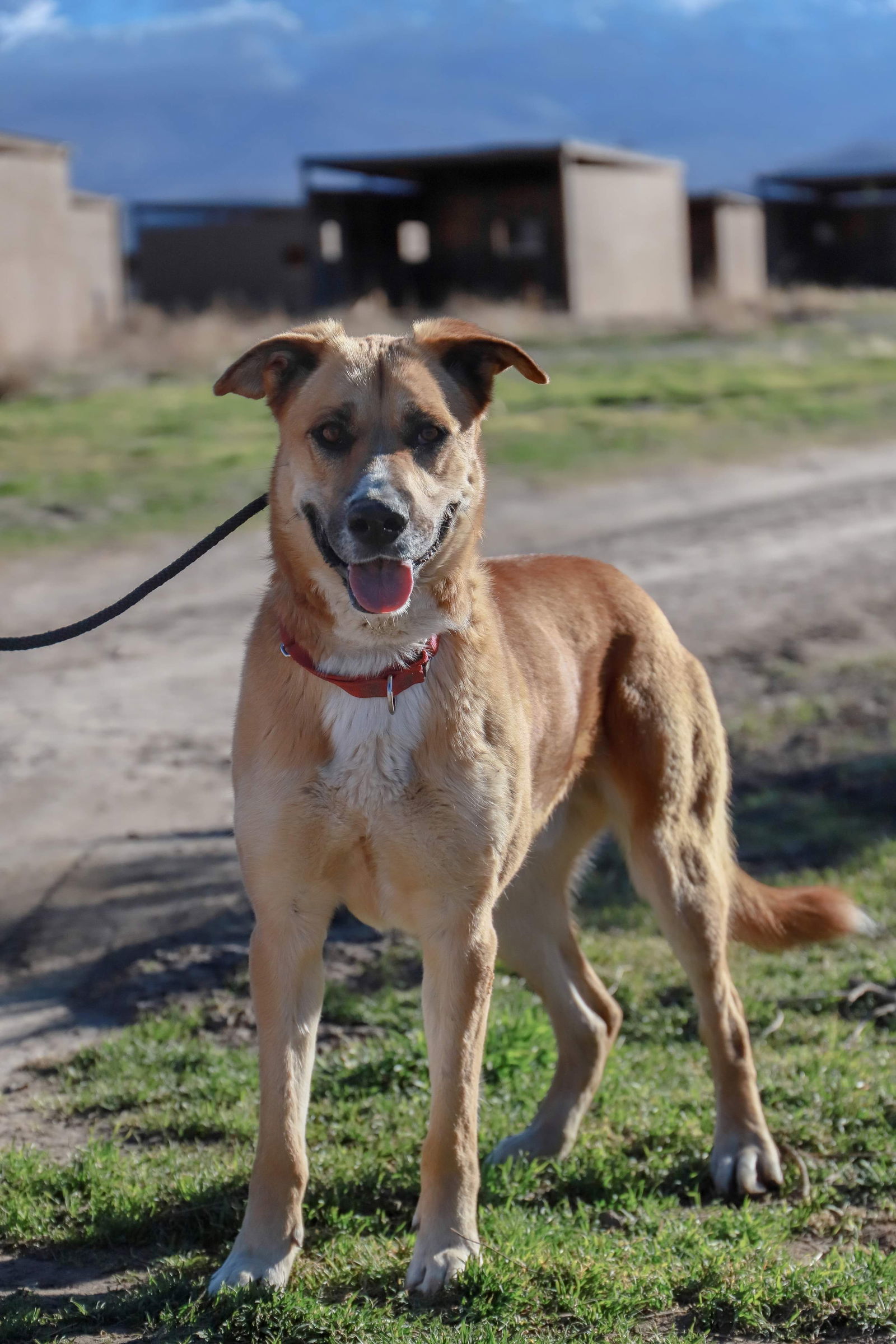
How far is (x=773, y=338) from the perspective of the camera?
24266mm

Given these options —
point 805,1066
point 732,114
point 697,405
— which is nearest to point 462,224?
point 697,405

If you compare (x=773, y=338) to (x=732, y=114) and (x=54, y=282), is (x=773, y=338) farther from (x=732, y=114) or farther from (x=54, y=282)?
(x=732, y=114)

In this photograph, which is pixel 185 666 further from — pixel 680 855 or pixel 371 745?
pixel 371 745

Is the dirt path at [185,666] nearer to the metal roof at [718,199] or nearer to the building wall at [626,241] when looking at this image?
the building wall at [626,241]

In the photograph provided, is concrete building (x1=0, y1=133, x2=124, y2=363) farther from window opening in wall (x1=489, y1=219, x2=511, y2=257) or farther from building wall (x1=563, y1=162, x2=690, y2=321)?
building wall (x1=563, y1=162, x2=690, y2=321)

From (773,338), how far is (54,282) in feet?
38.0

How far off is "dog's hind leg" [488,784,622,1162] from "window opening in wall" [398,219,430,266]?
25246 millimetres

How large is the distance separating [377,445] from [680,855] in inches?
57.5

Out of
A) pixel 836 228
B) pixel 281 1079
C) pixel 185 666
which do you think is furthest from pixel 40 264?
pixel 836 228

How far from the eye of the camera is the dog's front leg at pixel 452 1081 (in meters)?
3.29

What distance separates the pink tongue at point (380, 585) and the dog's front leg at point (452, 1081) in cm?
71

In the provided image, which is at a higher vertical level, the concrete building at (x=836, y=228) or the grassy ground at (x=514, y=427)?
the concrete building at (x=836, y=228)

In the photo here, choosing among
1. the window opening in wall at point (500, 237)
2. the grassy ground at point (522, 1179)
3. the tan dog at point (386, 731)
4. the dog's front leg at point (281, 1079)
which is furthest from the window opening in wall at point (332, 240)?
the dog's front leg at point (281, 1079)

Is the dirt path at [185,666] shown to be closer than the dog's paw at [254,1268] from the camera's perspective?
No
